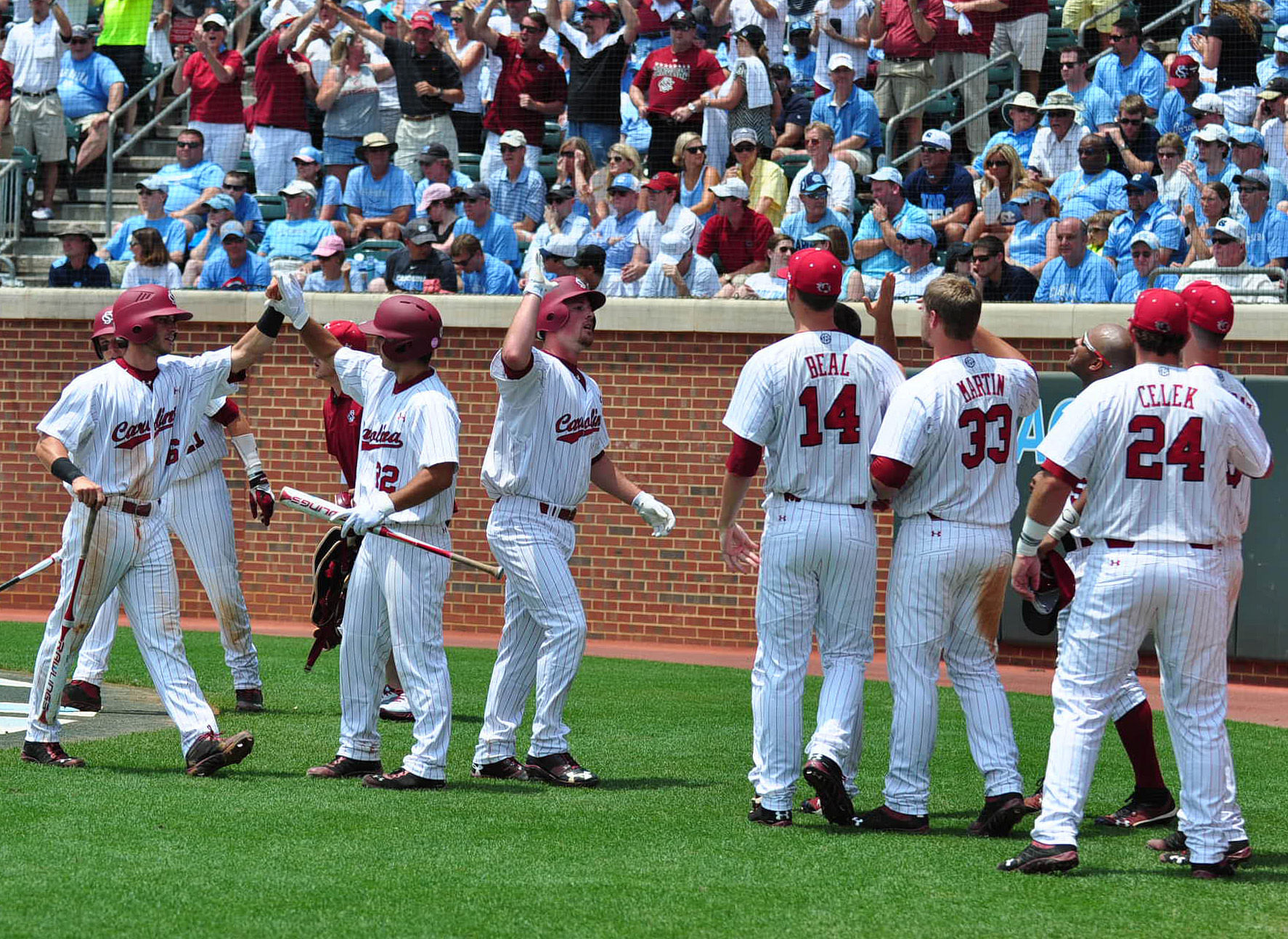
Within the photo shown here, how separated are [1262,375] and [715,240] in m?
4.42

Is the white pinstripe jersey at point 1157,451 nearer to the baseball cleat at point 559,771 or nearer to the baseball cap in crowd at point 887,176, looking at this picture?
the baseball cleat at point 559,771

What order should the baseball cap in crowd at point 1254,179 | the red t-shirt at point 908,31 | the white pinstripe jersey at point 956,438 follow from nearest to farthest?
the white pinstripe jersey at point 956,438 < the baseball cap in crowd at point 1254,179 < the red t-shirt at point 908,31

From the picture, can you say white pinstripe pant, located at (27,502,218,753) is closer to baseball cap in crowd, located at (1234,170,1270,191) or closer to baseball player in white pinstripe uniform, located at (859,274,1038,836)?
baseball player in white pinstripe uniform, located at (859,274,1038,836)

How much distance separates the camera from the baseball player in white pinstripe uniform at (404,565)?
23.0 ft

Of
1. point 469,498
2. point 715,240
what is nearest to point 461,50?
point 715,240

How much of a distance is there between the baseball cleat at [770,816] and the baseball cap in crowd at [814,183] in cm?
776

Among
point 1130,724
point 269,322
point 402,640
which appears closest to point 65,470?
point 269,322

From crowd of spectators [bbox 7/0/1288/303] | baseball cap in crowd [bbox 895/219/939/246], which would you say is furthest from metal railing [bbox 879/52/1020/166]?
baseball cap in crowd [bbox 895/219/939/246]

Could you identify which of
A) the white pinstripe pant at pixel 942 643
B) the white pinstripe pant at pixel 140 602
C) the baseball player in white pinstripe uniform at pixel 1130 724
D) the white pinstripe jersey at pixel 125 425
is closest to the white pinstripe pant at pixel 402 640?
the white pinstripe pant at pixel 140 602

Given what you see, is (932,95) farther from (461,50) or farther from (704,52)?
(461,50)

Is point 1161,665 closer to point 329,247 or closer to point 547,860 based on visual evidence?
point 547,860

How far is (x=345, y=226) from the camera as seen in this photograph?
15266mm

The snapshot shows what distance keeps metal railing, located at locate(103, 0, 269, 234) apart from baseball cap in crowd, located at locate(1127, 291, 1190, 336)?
1240 centimetres

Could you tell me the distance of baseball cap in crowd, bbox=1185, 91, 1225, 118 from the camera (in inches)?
524
